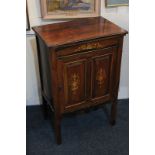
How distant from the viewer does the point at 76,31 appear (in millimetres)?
1816

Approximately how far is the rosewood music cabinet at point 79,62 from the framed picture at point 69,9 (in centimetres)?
8

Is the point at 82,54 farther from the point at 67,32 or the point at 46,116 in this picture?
the point at 46,116

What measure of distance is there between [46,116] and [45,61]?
64cm

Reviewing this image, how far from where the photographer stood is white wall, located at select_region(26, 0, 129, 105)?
6.76 ft

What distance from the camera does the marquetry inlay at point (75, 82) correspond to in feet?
6.00

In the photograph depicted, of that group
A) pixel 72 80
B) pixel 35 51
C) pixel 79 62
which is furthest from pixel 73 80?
pixel 35 51

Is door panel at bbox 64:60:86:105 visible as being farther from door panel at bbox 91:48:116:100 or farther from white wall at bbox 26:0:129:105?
white wall at bbox 26:0:129:105

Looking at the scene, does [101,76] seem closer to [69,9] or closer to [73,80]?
[73,80]

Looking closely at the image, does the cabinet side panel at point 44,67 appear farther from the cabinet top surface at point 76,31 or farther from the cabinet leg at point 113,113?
the cabinet leg at point 113,113

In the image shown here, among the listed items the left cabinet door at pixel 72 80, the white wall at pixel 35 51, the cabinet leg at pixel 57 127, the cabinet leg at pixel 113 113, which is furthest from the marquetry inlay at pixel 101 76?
the white wall at pixel 35 51

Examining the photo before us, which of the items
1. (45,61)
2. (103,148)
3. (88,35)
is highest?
(88,35)

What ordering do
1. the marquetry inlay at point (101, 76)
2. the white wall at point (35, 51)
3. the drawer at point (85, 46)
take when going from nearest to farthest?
the drawer at point (85, 46), the marquetry inlay at point (101, 76), the white wall at point (35, 51)
